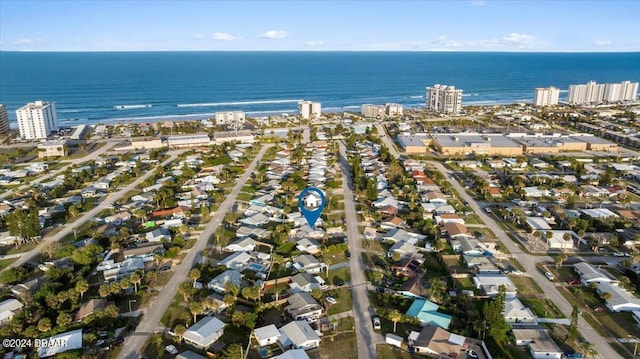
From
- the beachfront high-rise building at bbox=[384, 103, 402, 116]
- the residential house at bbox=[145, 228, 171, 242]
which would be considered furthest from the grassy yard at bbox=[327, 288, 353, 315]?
the beachfront high-rise building at bbox=[384, 103, 402, 116]

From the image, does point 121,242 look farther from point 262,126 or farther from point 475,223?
point 262,126

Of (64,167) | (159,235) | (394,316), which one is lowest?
(394,316)

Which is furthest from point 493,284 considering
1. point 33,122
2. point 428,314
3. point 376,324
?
point 33,122

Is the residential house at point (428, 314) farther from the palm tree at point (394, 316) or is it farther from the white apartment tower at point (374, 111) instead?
the white apartment tower at point (374, 111)

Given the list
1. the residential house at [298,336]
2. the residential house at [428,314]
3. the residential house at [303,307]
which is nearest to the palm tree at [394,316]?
the residential house at [428,314]

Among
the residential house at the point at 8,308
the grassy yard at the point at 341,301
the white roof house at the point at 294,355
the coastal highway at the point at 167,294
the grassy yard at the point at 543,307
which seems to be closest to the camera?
the white roof house at the point at 294,355

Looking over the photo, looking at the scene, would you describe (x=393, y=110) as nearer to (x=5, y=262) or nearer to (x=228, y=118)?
(x=228, y=118)

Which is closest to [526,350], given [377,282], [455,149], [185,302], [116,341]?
[377,282]
